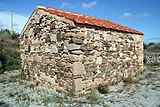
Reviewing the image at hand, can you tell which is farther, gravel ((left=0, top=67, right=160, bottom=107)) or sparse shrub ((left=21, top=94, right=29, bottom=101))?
sparse shrub ((left=21, top=94, right=29, bottom=101))

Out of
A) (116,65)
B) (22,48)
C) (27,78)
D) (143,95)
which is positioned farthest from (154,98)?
(22,48)

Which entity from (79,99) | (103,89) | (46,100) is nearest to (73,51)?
(79,99)

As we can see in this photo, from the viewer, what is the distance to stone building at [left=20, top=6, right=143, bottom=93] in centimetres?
494

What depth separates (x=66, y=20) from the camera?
500cm

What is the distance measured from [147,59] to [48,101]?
1048cm

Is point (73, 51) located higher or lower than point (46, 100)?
higher

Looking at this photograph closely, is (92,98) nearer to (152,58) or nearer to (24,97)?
(24,97)

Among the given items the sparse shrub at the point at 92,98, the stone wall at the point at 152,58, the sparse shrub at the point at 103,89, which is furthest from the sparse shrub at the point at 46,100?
the stone wall at the point at 152,58

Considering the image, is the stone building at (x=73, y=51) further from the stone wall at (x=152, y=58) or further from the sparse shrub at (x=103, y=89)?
the stone wall at (x=152, y=58)

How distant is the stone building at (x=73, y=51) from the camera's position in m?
4.94

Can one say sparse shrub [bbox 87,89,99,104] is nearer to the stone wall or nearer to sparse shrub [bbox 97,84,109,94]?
sparse shrub [bbox 97,84,109,94]

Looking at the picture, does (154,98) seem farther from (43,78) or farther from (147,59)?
(147,59)

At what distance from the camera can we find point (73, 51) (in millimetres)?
4848

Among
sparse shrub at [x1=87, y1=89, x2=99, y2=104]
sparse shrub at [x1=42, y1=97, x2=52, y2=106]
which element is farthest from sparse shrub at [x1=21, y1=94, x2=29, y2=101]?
sparse shrub at [x1=87, y1=89, x2=99, y2=104]
